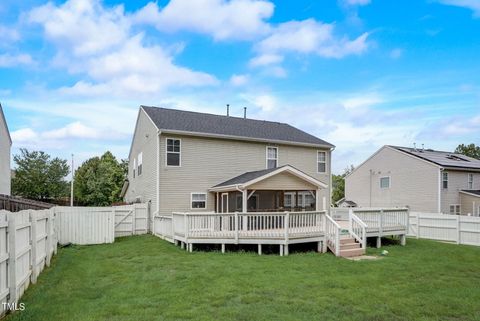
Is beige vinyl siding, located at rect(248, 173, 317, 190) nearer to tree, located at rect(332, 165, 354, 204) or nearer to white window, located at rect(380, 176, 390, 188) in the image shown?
white window, located at rect(380, 176, 390, 188)

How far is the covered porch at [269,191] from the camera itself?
15.3m

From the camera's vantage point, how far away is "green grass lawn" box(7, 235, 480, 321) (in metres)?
5.84

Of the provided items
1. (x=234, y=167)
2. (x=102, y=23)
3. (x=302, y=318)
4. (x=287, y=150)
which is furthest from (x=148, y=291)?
(x=287, y=150)

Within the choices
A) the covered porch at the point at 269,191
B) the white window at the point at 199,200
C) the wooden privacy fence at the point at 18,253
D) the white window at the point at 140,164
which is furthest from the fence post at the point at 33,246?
the white window at the point at 140,164

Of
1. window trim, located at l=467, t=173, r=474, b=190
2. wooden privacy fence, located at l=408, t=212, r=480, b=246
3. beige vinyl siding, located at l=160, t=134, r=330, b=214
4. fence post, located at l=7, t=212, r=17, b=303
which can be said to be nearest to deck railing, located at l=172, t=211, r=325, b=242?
beige vinyl siding, located at l=160, t=134, r=330, b=214

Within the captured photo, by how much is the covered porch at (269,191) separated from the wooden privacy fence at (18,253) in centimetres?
862

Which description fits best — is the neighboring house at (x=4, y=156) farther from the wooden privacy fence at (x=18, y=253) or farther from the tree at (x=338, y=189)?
the tree at (x=338, y=189)

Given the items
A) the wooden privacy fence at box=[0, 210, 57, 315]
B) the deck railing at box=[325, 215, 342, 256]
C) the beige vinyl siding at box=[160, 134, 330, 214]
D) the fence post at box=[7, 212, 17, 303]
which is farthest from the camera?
the beige vinyl siding at box=[160, 134, 330, 214]

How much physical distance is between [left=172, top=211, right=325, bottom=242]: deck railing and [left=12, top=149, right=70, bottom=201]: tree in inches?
1076

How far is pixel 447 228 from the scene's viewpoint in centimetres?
1612

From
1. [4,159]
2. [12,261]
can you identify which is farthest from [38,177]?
[12,261]

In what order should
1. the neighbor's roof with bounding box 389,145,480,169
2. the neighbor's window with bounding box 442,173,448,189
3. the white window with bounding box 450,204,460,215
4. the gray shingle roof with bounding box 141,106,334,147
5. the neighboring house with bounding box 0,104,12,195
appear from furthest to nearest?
the neighbor's roof with bounding box 389,145,480,169 → the white window with bounding box 450,204,460,215 → the neighbor's window with bounding box 442,173,448,189 → the neighboring house with bounding box 0,104,12,195 → the gray shingle roof with bounding box 141,106,334,147

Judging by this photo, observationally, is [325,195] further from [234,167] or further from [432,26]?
[432,26]

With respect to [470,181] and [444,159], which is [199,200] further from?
[470,181]
